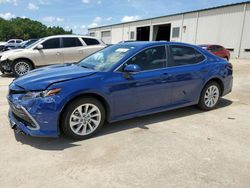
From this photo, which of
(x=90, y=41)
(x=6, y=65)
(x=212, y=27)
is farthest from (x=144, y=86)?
(x=212, y=27)

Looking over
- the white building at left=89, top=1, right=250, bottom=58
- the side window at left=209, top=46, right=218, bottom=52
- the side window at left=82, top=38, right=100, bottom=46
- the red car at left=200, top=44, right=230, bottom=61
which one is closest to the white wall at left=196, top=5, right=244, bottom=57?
the white building at left=89, top=1, right=250, bottom=58

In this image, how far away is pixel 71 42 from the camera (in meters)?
10.4

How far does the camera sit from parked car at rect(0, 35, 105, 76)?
9781mm

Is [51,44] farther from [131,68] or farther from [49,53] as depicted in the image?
[131,68]

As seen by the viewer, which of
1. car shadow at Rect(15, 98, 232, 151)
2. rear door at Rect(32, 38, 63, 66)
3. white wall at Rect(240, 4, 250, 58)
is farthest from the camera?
white wall at Rect(240, 4, 250, 58)

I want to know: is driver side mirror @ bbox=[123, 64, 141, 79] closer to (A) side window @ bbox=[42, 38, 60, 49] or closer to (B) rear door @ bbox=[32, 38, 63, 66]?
(B) rear door @ bbox=[32, 38, 63, 66]

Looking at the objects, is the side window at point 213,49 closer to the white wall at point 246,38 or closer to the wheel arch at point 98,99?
the white wall at point 246,38

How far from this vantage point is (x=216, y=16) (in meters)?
26.8

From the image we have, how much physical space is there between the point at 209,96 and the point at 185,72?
1.02 m

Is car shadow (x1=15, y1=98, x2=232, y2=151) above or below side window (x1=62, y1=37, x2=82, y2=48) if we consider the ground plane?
below

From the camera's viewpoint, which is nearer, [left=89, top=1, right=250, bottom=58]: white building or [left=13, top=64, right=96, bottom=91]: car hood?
[left=13, top=64, right=96, bottom=91]: car hood

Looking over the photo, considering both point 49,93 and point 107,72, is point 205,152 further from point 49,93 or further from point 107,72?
point 49,93

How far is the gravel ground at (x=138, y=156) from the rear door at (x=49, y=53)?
17.5 ft

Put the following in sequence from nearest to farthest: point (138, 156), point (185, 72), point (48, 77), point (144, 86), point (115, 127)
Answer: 1. point (138, 156)
2. point (48, 77)
3. point (144, 86)
4. point (115, 127)
5. point (185, 72)
